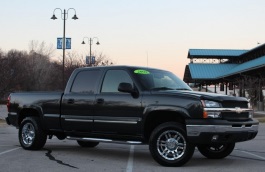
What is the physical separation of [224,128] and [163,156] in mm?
1285

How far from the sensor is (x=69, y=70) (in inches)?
2285

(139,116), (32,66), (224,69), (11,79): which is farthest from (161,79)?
(32,66)

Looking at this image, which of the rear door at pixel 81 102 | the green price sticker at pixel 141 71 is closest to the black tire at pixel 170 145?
the green price sticker at pixel 141 71

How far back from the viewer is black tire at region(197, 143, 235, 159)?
31.0 ft

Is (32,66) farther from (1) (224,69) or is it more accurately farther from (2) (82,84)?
(2) (82,84)

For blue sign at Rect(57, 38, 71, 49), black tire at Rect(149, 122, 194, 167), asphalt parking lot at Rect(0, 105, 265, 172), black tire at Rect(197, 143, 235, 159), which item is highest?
blue sign at Rect(57, 38, 71, 49)

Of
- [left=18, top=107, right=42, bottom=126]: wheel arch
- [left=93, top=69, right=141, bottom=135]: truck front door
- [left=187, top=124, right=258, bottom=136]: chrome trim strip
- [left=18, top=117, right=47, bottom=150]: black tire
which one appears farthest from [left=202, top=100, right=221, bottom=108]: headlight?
[left=18, top=107, right=42, bottom=126]: wheel arch

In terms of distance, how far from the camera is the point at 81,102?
9.63 meters

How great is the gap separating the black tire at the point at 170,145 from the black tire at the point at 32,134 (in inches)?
134

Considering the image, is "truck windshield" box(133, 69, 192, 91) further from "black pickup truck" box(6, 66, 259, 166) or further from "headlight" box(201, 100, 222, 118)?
"headlight" box(201, 100, 222, 118)

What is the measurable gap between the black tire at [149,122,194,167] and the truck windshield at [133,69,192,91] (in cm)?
98

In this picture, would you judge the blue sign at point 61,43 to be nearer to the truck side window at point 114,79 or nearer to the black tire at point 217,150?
the truck side window at point 114,79

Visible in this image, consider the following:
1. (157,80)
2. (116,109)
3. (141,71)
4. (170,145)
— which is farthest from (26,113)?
(170,145)

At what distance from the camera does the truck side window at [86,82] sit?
9.74 metres
